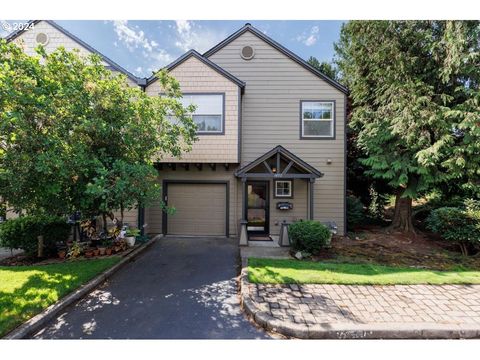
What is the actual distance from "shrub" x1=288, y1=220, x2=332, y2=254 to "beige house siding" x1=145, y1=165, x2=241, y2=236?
9.97 feet

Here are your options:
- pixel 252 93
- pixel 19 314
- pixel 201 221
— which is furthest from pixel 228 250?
pixel 252 93

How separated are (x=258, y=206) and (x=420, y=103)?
698 centimetres

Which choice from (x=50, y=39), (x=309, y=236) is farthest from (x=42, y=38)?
(x=309, y=236)

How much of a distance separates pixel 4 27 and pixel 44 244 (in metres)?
6.72

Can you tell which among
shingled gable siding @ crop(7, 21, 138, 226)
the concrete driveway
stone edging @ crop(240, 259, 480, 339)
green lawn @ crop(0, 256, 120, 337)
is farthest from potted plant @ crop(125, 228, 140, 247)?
stone edging @ crop(240, 259, 480, 339)

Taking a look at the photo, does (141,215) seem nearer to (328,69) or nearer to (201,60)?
(201,60)

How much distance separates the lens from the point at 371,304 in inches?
160

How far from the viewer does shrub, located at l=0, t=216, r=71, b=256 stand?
6.43m

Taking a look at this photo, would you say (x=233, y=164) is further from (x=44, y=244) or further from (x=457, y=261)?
(x=457, y=261)

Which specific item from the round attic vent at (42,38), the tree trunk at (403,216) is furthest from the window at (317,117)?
the round attic vent at (42,38)

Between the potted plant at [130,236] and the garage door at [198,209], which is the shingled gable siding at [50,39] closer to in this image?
the garage door at [198,209]

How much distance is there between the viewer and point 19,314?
142 inches

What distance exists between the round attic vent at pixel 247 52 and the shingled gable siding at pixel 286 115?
16 cm

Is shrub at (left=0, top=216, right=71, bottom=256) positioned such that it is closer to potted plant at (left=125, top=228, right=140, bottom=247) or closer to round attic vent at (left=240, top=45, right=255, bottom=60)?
potted plant at (left=125, top=228, right=140, bottom=247)
